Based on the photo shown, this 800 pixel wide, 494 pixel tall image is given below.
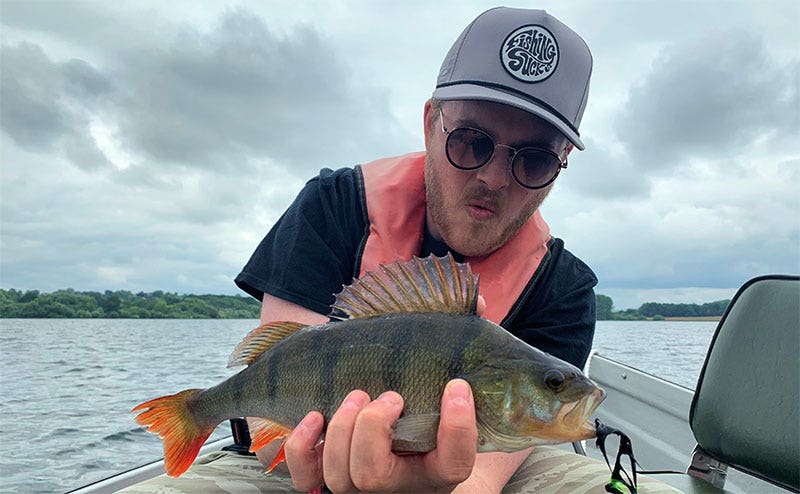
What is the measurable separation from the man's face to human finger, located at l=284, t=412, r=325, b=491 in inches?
49.3

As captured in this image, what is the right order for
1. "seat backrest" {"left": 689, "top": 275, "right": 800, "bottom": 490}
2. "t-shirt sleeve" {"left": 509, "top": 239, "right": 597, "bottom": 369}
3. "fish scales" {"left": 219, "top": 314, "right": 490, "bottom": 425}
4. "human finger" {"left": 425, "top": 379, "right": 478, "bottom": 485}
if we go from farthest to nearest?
"t-shirt sleeve" {"left": 509, "top": 239, "right": 597, "bottom": 369} < "seat backrest" {"left": 689, "top": 275, "right": 800, "bottom": 490} < "fish scales" {"left": 219, "top": 314, "right": 490, "bottom": 425} < "human finger" {"left": 425, "top": 379, "right": 478, "bottom": 485}

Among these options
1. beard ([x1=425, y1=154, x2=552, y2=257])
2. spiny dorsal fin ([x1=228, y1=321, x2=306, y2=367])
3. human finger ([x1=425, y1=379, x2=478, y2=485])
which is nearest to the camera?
human finger ([x1=425, y1=379, x2=478, y2=485])

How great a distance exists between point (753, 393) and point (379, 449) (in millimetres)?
1926

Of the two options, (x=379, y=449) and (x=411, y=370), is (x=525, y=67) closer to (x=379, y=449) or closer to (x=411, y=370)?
(x=411, y=370)

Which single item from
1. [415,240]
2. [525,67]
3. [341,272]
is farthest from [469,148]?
[341,272]

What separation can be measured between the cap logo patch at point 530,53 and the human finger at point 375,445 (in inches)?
65.7

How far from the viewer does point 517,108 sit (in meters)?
2.51

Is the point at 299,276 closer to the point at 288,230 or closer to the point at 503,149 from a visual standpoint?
the point at 288,230

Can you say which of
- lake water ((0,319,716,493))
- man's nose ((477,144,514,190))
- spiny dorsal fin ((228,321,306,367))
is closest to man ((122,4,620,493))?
man's nose ((477,144,514,190))

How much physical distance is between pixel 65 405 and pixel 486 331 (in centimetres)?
992

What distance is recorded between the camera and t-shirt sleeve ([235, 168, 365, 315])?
2660 mm

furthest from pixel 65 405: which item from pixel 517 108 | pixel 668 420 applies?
pixel 517 108

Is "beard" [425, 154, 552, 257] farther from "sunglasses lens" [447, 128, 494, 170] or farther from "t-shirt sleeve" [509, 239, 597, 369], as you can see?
"t-shirt sleeve" [509, 239, 597, 369]

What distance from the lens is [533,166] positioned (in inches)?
98.7
